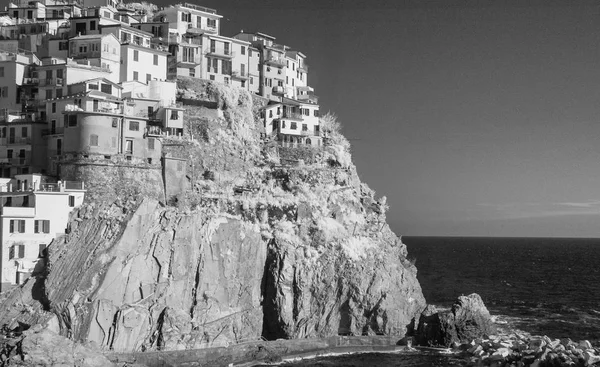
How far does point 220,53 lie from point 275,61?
31.1ft

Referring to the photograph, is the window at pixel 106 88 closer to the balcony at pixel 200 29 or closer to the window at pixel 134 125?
the window at pixel 134 125

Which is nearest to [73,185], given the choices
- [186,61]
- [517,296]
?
[186,61]

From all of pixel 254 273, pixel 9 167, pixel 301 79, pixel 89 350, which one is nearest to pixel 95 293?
pixel 89 350

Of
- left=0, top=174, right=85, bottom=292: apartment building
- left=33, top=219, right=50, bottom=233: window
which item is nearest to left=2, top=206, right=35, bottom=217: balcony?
left=0, top=174, right=85, bottom=292: apartment building

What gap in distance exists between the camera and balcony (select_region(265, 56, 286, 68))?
10006cm

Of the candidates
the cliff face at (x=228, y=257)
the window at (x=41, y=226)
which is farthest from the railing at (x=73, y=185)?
the window at (x=41, y=226)

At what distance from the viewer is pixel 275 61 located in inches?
3962

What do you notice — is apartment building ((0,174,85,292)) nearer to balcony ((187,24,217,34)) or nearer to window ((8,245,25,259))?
window ((8,245,25,259))

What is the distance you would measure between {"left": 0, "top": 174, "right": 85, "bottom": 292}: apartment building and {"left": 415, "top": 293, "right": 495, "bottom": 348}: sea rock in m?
35.4

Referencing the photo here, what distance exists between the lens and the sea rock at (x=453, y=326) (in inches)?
3007

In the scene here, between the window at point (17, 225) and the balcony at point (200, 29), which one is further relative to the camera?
the balcony at point (200, 29)

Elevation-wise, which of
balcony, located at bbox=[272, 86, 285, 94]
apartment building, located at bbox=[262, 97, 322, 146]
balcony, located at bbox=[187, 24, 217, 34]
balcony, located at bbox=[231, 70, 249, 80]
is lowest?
apartment building, located at bbox=[262, 97, 322, 146]

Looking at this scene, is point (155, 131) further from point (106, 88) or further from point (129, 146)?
point (106, 88)

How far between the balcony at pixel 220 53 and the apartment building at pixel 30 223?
2802 centimetres
